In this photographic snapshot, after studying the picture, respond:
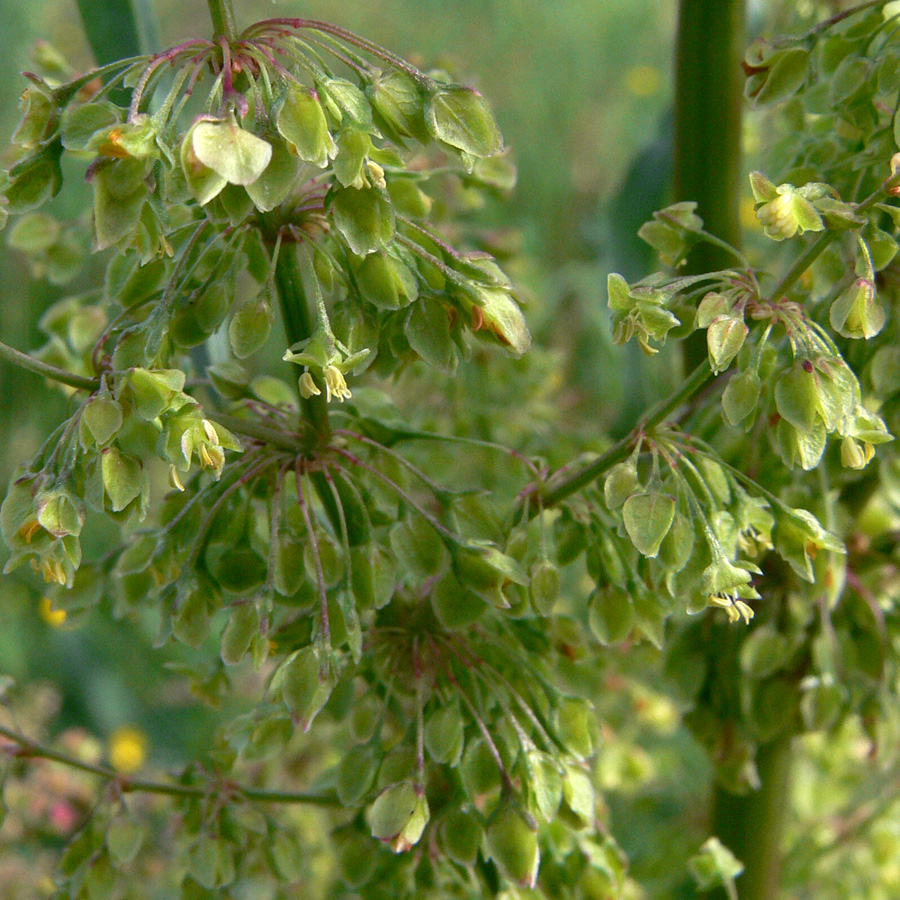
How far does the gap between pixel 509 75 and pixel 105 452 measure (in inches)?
90.2

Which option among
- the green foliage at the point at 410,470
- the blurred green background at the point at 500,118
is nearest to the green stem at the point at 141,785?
the green foliage at the point at 410,470

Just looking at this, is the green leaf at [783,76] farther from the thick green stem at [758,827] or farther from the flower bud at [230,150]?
the thick green stem at [758,827]

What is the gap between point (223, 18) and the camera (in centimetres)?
53

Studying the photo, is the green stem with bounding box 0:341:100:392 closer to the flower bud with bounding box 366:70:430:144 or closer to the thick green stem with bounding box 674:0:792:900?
the flower bud with bounding box 366:70:430:144

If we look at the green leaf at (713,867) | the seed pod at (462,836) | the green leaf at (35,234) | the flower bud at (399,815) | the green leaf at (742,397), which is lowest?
the green leaf at (713,867)

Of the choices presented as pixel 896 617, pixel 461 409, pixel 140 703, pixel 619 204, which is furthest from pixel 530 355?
pixel 140 703

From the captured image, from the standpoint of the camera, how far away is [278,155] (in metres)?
0.50

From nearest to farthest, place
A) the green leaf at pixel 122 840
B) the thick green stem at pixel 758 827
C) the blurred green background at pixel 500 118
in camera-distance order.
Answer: the green leaf at pixel 122 840 < the thick green stem at pixel 758 827 < the blurred green background at pixel 500 118

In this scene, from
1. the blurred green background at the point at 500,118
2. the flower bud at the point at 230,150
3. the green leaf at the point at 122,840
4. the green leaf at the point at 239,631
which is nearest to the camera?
the flower bud at the point at 230,150

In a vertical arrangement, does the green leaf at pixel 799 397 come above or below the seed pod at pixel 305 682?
above

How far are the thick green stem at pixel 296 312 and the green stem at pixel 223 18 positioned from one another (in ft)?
0.38

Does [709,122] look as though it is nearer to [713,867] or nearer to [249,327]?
[249,327]

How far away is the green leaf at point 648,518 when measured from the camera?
52cm

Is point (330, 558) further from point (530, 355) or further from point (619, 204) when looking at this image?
point (619, 204)
